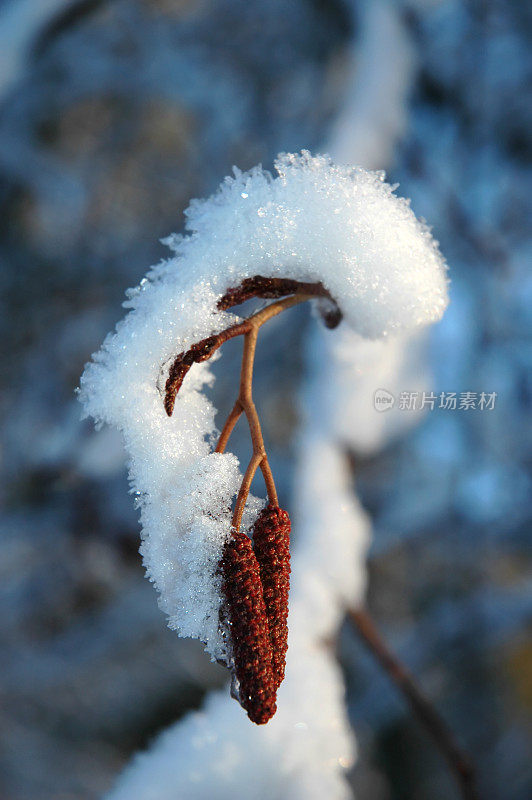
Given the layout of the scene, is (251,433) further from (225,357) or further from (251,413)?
(225,357)

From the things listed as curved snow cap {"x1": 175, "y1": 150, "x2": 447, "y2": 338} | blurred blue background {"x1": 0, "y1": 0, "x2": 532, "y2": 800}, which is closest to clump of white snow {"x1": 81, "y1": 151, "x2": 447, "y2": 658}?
curved snow cap {"x1": 175, "y1": 150, "x2": 447, "y2": 338}

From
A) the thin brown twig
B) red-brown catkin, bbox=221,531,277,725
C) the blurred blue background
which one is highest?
the blurred blue background

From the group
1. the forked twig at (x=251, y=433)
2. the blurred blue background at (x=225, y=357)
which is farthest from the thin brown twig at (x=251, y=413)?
the blurred blue background at (x=225, y=357)

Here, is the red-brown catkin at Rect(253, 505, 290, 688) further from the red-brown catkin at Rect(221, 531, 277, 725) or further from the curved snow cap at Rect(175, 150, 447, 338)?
the curved snow cap at Rect(175, 150, 447, 338)

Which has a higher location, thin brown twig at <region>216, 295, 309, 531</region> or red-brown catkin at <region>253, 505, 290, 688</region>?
thin brown twig at <region>216, 295, 309, 531</region>

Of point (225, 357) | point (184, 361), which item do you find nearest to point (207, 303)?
point (184, 361)
